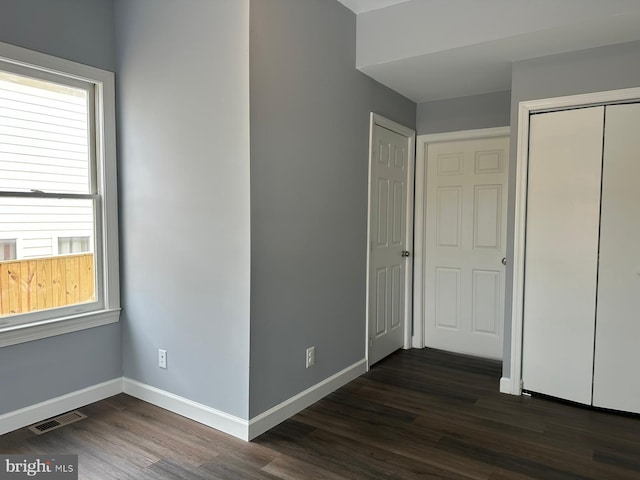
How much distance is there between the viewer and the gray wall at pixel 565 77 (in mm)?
2723

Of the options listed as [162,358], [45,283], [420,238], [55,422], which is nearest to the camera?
[55,422]

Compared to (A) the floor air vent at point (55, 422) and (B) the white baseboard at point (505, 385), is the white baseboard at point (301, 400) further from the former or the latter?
(A) the floor air vent at point (55, 422)

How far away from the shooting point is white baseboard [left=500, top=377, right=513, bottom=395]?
3.17m

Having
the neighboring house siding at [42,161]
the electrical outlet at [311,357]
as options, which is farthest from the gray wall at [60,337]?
the electrical outlet at [311,357]

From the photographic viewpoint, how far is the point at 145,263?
2.95 metres

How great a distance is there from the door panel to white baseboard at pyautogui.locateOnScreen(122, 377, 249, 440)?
1437mm

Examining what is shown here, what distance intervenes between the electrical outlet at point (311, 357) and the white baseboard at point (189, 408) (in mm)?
587

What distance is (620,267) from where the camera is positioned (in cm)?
281

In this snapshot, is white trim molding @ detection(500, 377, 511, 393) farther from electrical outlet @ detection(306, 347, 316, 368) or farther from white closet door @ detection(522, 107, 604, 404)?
electrical outlet @ detection(306, 347, 316, 368)

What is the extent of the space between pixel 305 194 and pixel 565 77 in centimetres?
188

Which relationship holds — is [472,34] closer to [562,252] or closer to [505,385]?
[562,252]

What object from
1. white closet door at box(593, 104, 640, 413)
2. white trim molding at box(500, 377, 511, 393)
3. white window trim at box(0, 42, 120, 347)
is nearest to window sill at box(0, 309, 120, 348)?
white window trim at box(0, 42, 120, 347)

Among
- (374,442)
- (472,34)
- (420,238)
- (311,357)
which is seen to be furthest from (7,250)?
(420,238)

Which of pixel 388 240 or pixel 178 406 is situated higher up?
pixel 388 240
